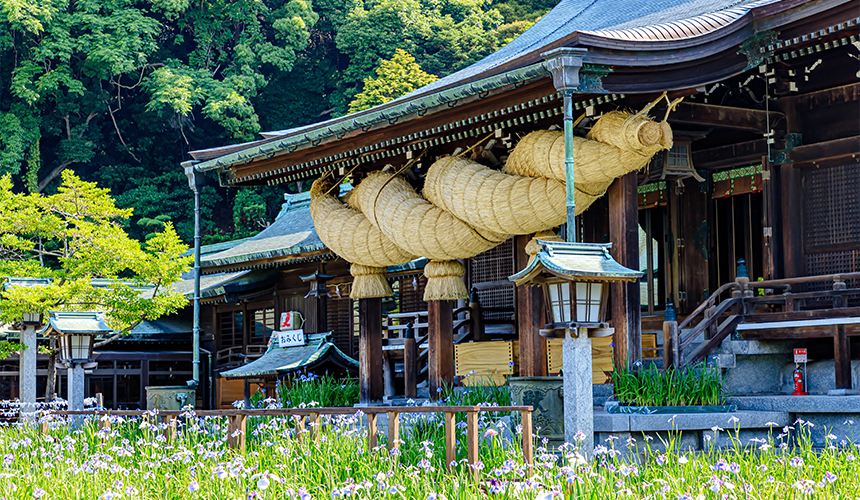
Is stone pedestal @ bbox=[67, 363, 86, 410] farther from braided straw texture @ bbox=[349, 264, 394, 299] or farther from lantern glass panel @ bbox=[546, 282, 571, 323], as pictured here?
lantern glass panel @ bbox=[546, 282, 571, 323]

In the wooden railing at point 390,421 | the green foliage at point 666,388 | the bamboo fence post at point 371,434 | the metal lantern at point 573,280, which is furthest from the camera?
the green foliage at point 666,388

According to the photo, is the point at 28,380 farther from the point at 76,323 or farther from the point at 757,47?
the point at 757,47

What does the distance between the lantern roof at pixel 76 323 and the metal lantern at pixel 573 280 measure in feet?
22.7

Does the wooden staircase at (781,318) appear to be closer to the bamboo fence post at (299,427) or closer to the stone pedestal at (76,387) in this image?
the bamboo fence post at (299,427)

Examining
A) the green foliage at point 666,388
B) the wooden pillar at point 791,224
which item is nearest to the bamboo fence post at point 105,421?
the green foliage at point 666,388

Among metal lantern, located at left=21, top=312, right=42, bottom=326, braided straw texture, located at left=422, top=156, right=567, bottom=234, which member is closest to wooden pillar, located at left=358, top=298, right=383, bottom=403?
braided straw texture, located at left=422, top=156, right=567, bottom=234

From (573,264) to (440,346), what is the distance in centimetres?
478

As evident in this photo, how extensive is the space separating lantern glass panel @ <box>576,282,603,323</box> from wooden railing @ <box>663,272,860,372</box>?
191cm

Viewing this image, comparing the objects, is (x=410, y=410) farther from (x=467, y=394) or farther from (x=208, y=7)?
(x=208, y=7)

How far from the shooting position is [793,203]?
12.4 metres

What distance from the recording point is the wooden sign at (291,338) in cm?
1930

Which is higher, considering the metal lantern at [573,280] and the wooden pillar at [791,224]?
the wooden pillar at [791,224]

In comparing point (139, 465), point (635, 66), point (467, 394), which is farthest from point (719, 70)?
point (139, 465)

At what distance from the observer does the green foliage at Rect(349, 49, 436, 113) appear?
36.5 metres
